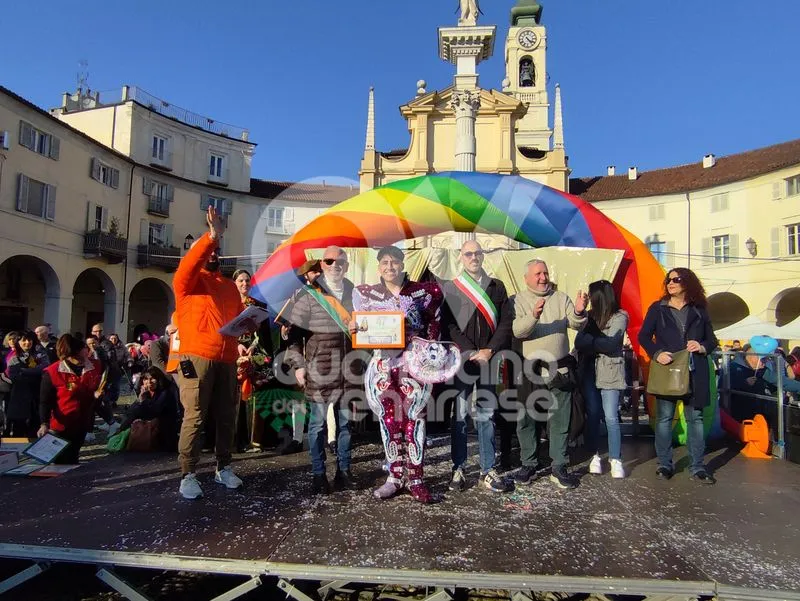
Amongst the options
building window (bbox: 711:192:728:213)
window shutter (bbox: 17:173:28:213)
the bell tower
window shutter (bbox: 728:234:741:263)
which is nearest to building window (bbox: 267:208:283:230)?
window shutter (bbox: 17:173:28:213)

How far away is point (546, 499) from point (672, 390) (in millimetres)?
1544

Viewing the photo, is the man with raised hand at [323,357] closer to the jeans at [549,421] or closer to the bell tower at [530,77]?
the jeans at [549,421]

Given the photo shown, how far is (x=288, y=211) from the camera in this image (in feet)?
113

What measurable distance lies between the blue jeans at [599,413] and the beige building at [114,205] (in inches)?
744

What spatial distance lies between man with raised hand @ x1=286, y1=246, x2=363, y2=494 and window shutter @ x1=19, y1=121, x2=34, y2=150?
20.5 metres

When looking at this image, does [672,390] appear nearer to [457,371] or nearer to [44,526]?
[457,371]

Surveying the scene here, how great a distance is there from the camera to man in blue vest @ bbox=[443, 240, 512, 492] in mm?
A: 3945

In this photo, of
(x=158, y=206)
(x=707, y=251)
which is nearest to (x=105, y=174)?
(x=158, y=206)

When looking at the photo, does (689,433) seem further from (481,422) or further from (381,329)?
(381,329)

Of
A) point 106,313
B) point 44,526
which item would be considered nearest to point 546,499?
point 44,526

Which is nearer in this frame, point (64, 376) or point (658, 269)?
point (64, 376)

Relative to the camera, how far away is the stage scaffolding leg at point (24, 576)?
272cm

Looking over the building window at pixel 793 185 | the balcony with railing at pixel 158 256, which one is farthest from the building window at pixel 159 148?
the building window at pixel 793 185

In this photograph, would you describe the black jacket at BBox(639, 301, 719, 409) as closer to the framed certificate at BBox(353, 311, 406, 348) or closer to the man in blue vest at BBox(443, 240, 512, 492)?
the man in blue vest at BBox(443, 240, 512, 492)
